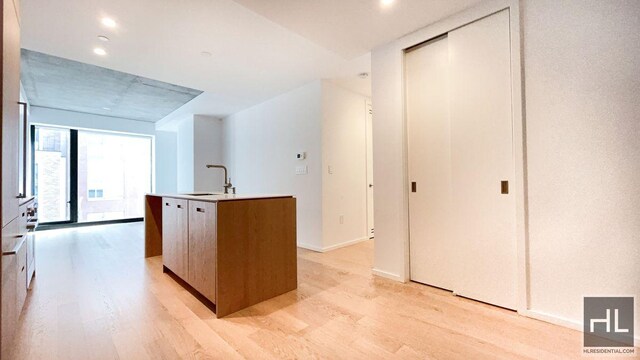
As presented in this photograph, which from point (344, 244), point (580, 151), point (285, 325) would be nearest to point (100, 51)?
point (285, 325)

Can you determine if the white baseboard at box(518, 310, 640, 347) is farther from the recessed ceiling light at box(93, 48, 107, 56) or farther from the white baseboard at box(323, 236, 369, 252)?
the recessed ceiling light at box(93, 48, 107, 56)

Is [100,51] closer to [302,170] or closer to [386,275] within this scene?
[302,170]

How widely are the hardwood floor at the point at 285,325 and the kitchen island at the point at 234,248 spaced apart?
128 mm

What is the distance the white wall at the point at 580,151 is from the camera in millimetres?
1587

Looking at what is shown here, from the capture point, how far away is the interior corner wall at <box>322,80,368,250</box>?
12.9 ft

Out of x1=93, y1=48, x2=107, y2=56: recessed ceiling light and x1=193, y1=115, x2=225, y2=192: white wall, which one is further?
x1=193, y1=115, x2=225, y2=192: white wall

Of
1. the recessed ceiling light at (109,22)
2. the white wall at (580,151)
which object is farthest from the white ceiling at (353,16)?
the recessed ceiling light at (109,22)

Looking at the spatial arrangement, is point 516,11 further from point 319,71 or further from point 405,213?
point 319,71

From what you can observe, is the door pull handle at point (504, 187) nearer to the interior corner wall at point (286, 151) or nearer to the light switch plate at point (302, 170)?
the interior corner wall at point (286, 151)

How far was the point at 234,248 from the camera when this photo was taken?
206 centimetres

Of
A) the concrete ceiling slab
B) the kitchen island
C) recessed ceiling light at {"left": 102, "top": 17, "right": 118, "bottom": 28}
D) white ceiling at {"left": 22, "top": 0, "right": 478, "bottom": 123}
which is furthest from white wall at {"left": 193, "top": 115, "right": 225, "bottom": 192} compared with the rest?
recessed ceiling light at {"left": 102, "top": 17, "right": 118, "bottom": 28}

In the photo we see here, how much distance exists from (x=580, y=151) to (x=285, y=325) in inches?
89.2

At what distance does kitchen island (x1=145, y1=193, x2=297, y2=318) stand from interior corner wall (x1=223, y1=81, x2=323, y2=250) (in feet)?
5.03

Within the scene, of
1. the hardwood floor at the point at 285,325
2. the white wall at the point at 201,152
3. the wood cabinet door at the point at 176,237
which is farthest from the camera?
the white wall at the point at 201,152
